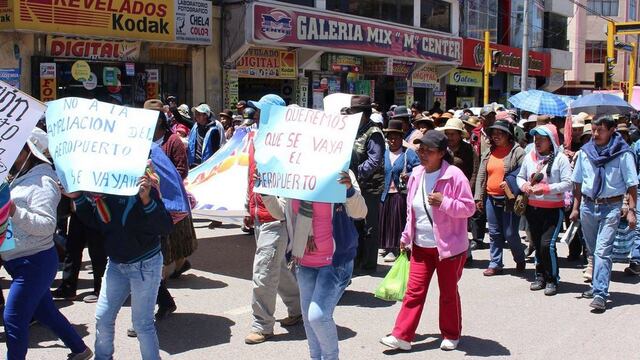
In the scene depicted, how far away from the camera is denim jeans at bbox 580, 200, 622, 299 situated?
22.1ft

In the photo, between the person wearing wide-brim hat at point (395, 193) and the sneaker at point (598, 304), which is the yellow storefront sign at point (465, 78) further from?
the sneaker at point (598, 304)

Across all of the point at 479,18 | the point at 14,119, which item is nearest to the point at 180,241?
the point at 14,119

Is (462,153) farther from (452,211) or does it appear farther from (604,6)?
(604,6)

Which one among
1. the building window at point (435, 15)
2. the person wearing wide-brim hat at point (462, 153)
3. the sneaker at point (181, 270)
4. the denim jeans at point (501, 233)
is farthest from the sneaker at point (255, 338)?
the building window at point (435, 15)

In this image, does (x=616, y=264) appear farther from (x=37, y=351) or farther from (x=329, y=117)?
(x=37, y=351)

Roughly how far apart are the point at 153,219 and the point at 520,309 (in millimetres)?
3880

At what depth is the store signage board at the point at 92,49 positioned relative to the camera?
15.7 metres

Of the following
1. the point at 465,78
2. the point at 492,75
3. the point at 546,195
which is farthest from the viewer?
the point at 492,75

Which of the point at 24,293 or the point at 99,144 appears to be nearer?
the point at 99,144

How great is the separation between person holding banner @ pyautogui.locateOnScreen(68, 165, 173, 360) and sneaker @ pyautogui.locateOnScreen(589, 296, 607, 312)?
416 cm

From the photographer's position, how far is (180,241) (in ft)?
21.9

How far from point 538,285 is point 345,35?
53.3 feet

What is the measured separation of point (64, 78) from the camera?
52.7 ft

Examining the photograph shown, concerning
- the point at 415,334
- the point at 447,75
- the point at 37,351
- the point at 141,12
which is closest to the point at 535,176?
the point at 415,334
